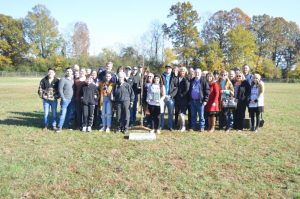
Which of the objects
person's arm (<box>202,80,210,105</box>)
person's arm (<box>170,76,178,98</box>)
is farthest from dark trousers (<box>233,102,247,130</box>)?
person's arm (<box>170,76,178,98</box>)

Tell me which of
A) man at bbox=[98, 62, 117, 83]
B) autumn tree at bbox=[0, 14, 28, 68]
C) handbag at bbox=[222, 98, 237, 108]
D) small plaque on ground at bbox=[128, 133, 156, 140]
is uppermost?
autumn tree at bbox=[0, 14, 28, 68]

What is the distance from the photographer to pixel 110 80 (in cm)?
1062

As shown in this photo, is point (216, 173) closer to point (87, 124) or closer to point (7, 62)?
point (87, 124)

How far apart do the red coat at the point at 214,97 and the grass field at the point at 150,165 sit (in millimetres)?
847

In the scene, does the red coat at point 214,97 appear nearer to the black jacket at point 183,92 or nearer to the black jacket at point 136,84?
the black jacket at point 183,92

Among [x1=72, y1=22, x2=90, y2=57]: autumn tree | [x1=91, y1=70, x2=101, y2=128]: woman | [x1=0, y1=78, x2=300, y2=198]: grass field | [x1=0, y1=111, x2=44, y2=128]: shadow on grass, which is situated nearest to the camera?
[x1=0, y1=78, x2=300, y2=198]: grass field

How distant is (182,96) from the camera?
1082cm

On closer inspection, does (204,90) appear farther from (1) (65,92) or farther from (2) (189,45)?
(2) (189,45)

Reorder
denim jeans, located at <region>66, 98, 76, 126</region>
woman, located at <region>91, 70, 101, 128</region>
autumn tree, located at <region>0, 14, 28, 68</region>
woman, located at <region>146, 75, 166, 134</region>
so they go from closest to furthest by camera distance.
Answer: woman, located at <region>146, 75, 166, 134</region>, woman, located at <region>91, 70, 101, 128</region>, denim jeans, located at <region>66, 98, 76, 126</region>, autumn tree, located at <region>0, 14, 28, 68</region>

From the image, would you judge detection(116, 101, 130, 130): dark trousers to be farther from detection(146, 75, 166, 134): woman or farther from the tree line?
the tree line

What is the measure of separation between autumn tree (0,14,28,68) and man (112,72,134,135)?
197ft

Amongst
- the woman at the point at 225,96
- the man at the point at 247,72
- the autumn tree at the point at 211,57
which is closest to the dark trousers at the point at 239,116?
the woman at the point at 225,96

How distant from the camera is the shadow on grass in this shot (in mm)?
11898

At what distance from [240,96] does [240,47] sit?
4232 centimetres
